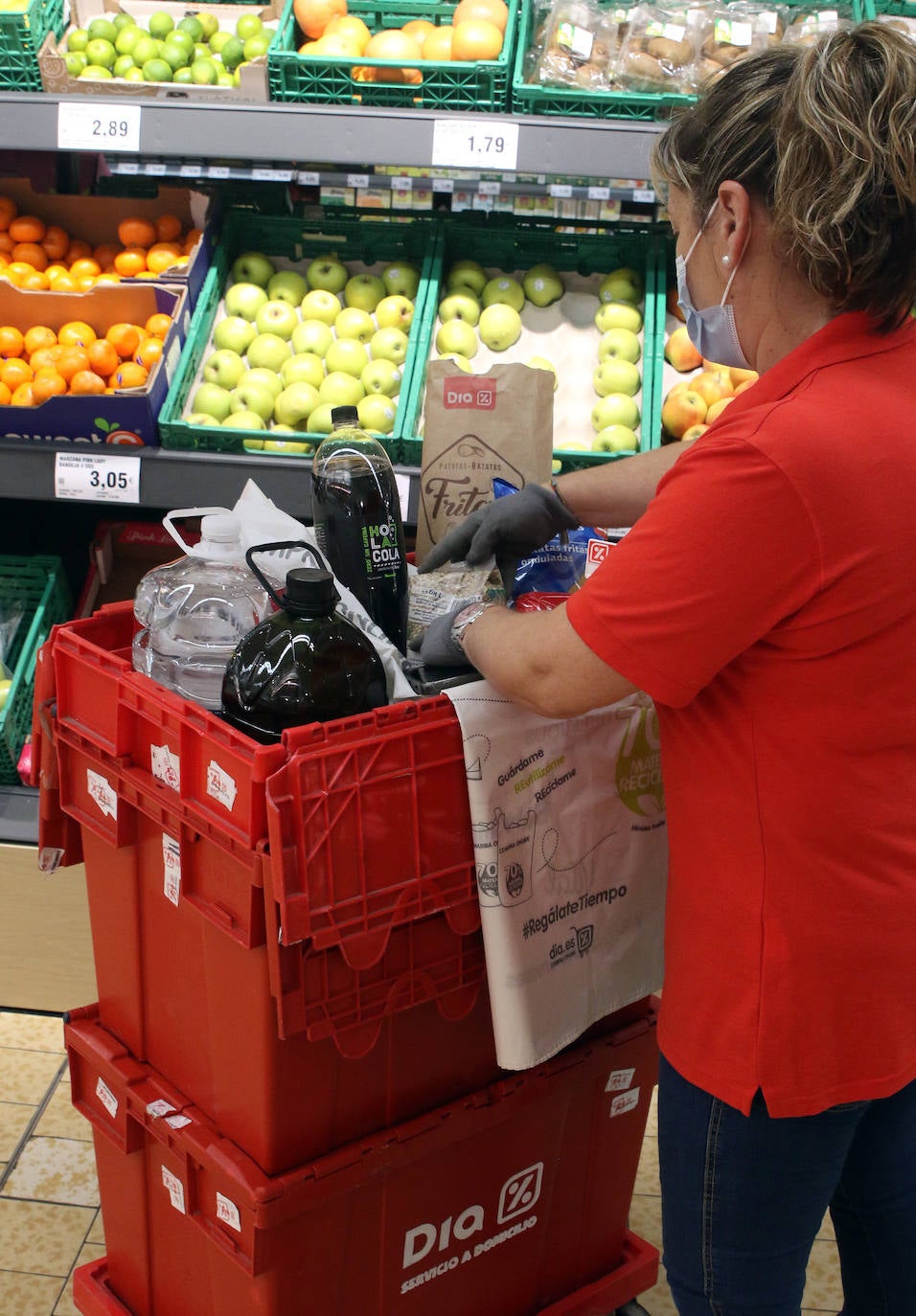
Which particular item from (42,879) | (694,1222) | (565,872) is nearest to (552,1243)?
(694,1222)

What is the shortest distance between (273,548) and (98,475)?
112 centimetres

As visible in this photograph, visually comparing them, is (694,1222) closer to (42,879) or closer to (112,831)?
(112,831)

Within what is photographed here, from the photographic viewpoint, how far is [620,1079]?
1.50 metres

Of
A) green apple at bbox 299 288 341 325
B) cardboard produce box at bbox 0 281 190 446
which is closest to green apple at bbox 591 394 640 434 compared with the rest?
green apple at bbox 299 288 341 325

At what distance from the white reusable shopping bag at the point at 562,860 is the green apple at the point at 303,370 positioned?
1.48 m

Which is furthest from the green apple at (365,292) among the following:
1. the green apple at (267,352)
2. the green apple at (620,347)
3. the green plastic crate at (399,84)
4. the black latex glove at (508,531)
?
the black latex glove at (508,531)

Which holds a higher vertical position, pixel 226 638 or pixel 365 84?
pixel 365 84

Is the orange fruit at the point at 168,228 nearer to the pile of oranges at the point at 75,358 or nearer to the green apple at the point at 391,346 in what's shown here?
the pile of oranges at the point at 75,358

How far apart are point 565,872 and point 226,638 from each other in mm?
460

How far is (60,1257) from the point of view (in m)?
1.75

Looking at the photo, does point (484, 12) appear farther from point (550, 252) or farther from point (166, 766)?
point (166, 766)

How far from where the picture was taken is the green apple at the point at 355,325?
8.52 ft

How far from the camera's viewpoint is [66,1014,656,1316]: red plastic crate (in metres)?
1.22

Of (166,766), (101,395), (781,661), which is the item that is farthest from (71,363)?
(781,661)
